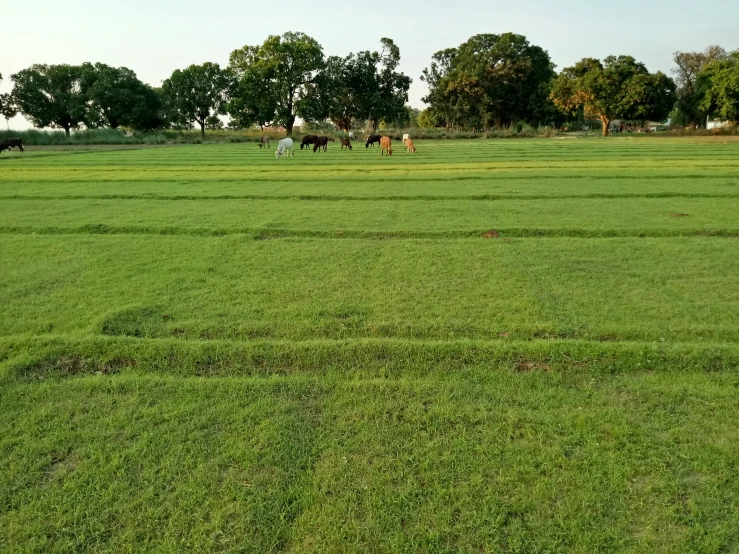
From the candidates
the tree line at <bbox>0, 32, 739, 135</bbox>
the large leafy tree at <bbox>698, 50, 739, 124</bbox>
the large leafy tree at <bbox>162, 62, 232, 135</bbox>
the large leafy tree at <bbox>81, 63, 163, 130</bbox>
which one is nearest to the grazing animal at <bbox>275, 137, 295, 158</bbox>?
the tree line at <bbox>0, 32, 739, 135</bbox>

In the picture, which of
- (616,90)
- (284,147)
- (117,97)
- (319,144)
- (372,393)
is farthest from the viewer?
(117,97)

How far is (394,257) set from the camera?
704cm

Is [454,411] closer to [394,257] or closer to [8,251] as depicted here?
[394,257]

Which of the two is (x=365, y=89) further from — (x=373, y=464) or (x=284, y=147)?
(x=373, y=464)

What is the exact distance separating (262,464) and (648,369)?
3.02 m

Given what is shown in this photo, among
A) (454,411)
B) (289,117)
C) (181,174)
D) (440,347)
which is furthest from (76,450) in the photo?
(289,117)

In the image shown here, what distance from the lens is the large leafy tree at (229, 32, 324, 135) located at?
52.2 m

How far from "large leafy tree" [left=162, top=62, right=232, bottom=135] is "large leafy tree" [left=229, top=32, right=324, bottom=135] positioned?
4563mm

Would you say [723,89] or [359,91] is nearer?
[723,89]

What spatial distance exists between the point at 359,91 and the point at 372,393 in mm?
63486

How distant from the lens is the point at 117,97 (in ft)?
186

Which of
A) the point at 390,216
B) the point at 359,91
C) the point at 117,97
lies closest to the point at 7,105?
the point at 117,97

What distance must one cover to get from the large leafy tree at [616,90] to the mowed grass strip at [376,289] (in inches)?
1781

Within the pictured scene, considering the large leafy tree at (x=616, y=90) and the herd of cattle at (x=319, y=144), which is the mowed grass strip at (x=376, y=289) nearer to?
the herd of cattle at (x=319, y=144)
